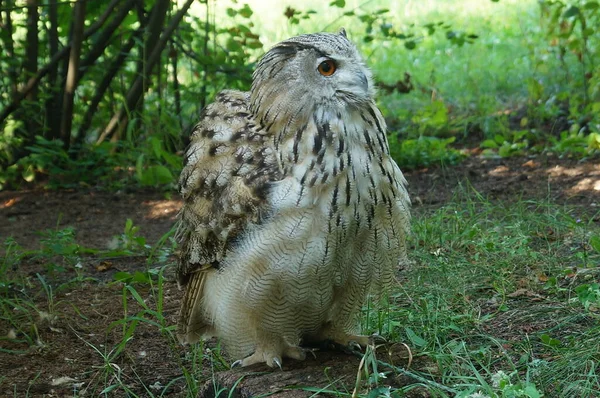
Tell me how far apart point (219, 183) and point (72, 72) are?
467cm

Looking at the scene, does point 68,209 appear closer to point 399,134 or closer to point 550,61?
point 399,134

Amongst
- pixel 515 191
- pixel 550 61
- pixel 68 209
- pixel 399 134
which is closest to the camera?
pixel 515 191

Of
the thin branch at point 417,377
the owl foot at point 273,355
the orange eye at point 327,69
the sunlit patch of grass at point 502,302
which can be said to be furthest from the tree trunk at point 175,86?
the thin branch at point 417,377

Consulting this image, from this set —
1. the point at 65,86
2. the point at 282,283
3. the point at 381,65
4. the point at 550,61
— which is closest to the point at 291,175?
the point at 282,283

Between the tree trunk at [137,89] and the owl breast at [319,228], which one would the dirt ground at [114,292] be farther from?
the tree trunk at [137,89]

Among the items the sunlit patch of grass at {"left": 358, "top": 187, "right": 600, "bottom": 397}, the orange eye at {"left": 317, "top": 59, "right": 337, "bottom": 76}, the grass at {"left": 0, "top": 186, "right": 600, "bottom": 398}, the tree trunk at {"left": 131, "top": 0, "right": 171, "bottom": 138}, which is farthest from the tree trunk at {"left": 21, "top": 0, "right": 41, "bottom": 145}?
the orange eye at {"left": 317, "top": 59, "right": 337, "bottom": 76}

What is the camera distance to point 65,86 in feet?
25.8

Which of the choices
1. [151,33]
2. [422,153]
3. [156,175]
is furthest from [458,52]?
[156,175]

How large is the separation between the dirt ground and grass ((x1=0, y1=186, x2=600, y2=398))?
0.03 m

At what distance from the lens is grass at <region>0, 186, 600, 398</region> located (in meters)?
3.35

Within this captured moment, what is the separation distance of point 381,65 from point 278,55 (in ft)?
24.2

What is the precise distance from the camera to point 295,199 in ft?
10.3

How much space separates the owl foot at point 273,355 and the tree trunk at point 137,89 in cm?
435

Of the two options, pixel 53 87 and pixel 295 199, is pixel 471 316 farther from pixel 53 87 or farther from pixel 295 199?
pixel 53 87
